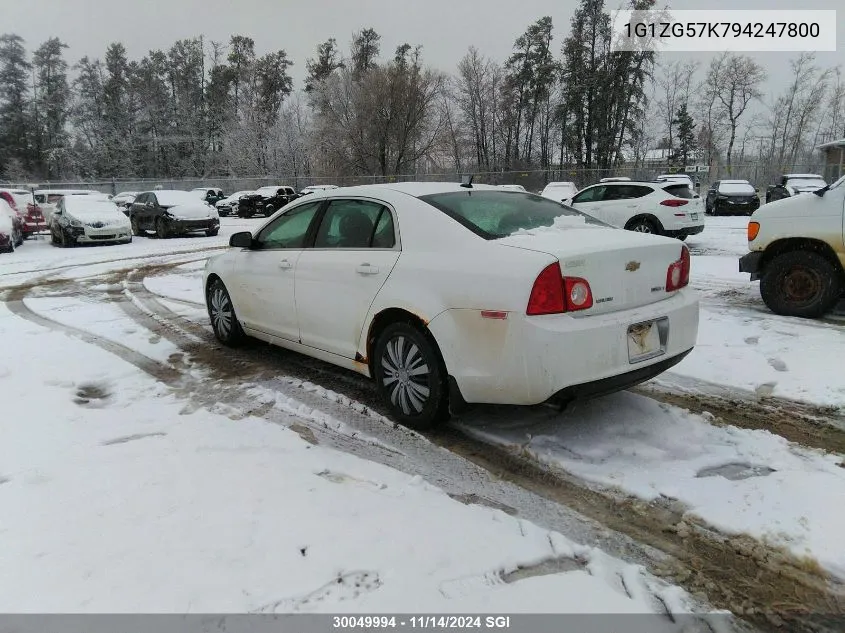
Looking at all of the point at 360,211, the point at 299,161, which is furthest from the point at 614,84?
the point at 360,211

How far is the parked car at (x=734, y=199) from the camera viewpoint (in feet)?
76.8

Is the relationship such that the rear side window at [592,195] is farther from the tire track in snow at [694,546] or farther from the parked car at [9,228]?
the parked car at [9,228]

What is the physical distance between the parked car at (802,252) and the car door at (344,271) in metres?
5.06

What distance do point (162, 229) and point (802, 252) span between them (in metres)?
18.4

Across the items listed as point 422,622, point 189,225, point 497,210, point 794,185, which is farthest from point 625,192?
point 189,225

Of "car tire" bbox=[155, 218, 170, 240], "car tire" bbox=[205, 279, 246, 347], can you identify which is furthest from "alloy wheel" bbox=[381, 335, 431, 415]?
"car tire" bbox=[155, 218, 170, 240]

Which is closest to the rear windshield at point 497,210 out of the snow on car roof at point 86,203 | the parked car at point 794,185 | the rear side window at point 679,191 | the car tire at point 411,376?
the car tire at point 411,376

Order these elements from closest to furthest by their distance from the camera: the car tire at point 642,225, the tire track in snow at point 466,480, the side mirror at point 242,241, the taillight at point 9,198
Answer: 1. the tire track in snow at point 466,480
2. the side mirror at point 242,241
3. the car tire at point 642,225
4. the taillight at point 9,198

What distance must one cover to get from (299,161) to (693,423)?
50.4 meters

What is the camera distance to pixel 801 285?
21.4 ft

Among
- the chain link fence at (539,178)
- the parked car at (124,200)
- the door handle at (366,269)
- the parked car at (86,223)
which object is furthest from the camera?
the chain link fence at (539,178)

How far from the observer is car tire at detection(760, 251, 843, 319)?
634 centimetres

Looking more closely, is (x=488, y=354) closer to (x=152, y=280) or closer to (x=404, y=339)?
(x=404, y=339)

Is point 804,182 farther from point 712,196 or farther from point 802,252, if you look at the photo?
point 802,252
